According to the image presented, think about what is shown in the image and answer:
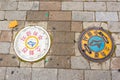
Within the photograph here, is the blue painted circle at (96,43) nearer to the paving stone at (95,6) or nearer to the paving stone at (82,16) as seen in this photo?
the paving stone at (82,16)

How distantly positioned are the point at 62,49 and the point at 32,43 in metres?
0.80

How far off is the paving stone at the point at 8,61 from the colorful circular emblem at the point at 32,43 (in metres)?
0.17

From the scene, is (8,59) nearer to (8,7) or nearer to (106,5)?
(8,7)

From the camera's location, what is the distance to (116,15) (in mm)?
5516

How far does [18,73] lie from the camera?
488 cm

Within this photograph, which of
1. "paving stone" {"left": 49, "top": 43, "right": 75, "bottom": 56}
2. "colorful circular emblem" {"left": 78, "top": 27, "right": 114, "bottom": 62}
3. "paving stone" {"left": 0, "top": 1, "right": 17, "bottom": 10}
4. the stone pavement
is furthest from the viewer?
"paving stone" {"left": 0, "top": 1, "right": 17, "bottom": 10}

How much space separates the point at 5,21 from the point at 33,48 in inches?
50.3

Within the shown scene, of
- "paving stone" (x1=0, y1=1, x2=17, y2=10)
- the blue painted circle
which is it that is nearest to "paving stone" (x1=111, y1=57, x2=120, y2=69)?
the blue painted circle

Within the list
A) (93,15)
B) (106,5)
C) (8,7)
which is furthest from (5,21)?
(106,5)

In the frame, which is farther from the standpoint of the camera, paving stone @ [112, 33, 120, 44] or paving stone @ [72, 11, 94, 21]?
paving stone @ [72, 11, 94, 21]

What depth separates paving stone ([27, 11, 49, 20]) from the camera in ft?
18.4

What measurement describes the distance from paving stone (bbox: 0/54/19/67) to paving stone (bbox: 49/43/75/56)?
920 millimetres

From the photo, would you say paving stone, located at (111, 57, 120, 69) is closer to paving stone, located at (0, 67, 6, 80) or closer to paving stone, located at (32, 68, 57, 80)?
paving stone, located at (32, 68, 57, 80)

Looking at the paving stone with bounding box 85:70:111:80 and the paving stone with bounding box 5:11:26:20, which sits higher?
the paving stone with bounding box 5:11:26:20
